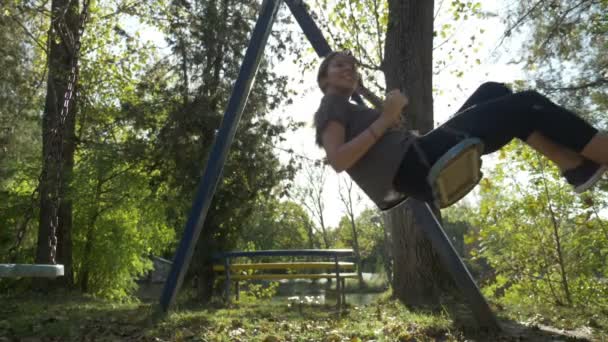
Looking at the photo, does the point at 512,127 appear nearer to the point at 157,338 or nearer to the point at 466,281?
the point at 466,281

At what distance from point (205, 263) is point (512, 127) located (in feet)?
28.7

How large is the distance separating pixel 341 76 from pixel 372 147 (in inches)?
21.6

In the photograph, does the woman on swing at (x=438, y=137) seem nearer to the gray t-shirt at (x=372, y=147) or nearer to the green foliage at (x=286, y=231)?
the gray t-shirt at (x=372, y=147)

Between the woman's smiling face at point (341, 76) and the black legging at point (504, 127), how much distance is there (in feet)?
2.03

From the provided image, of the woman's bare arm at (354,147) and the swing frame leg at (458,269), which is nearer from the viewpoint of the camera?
the woman's bare arm at (354,147)

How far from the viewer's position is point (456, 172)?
9.19ft

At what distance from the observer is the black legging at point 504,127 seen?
2.80 m

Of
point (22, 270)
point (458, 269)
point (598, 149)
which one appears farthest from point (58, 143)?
Answer: point (598, 149)

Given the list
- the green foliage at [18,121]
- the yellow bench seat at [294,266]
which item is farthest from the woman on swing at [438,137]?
the yellow bench seat at [294,266]

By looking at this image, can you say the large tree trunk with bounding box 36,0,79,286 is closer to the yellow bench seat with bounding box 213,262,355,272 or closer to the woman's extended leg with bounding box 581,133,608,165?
the yellow bench seat with bounding box 213,262,355,272

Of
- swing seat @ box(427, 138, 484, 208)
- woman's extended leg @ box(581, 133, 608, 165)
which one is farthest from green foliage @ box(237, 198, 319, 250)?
woman's extended leg @ box(581, 133, 608, 165)

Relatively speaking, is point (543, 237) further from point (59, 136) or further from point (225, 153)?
point (59, 136)

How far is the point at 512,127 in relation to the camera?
2875 millimetres

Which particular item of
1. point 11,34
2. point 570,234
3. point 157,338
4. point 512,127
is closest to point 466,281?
point 512,127
